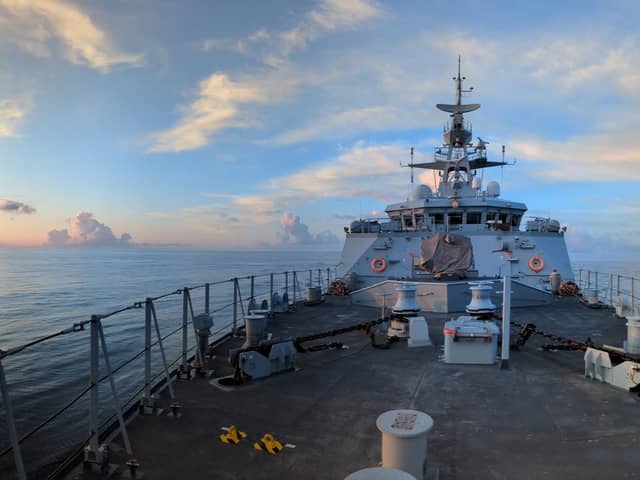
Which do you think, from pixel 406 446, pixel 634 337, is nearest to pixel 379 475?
pixel 406 446

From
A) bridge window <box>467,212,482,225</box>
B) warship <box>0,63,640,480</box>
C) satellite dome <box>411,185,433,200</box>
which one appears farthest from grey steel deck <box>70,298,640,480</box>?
satellite dome <box>411,185,433,200</box>

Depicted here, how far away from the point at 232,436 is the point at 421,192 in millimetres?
16543

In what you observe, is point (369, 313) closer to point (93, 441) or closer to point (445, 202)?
point (445, 202)

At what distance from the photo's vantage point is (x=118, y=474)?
3904 millimetres

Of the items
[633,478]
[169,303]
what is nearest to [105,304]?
[169,303]

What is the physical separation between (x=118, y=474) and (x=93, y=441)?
37 centimetres

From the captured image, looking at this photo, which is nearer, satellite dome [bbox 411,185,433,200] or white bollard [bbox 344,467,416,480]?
white bollard [bbox 344,467,416,480]

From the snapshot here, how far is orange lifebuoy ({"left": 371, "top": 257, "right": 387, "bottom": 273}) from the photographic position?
17016 mm

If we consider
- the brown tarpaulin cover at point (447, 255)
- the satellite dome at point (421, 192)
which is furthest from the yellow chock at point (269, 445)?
the satellite dome at point (421, 192)

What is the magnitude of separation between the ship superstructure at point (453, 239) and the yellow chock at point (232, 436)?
1047 cm

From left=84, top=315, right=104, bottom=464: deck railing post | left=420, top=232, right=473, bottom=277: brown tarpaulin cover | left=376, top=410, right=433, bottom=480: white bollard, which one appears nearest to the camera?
left=376, top=410, right=433, bottom=480: white bollard

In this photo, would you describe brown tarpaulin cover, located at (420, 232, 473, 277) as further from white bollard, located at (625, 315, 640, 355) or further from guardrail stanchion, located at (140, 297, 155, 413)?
guardrail stanchion, located at (140, 297, 155, 413)

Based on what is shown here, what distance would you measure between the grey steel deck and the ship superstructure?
295 inches

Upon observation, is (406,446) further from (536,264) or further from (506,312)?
(536,264)
